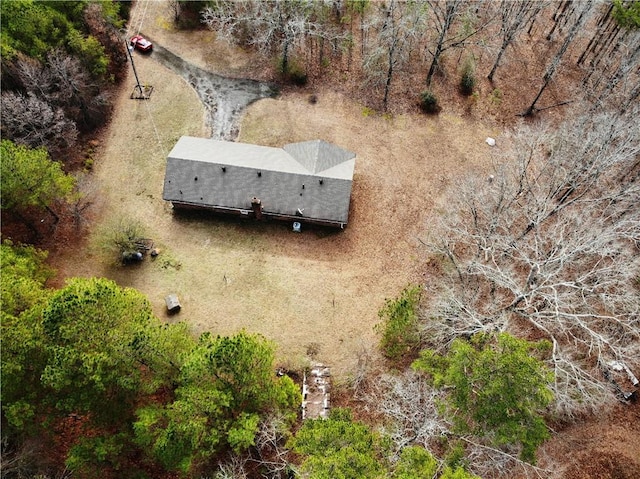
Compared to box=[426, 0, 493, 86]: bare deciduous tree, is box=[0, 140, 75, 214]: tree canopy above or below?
below

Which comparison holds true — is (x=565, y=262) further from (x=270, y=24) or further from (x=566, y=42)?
(x=270, y=24)

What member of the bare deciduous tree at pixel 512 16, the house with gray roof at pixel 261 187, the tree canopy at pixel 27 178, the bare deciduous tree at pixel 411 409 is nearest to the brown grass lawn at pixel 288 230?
the house with gray roof at pixel 261 187

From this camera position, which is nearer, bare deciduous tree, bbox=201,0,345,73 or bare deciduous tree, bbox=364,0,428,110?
bare deciduous tree, bbox=364,0,428,110

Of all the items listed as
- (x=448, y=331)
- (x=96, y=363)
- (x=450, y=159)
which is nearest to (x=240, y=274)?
(x=96, y=363)

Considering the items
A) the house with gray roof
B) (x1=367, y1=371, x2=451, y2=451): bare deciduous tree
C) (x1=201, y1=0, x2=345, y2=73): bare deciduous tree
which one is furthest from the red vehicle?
(x1=367, y1=371, x2=451, y2=451): bare deciduous tree

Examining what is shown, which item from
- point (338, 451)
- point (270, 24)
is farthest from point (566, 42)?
point (338, 451)

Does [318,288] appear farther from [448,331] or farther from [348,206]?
[448,331]

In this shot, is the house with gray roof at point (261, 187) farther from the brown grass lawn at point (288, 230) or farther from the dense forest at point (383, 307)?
the dense forest at point (383, 307)

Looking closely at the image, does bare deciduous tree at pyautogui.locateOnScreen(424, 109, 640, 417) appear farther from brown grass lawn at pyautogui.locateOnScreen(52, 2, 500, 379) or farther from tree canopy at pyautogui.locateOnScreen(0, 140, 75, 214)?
tree canopy at pyautogui.locateOnScreen(0, 140, 75, 214)
